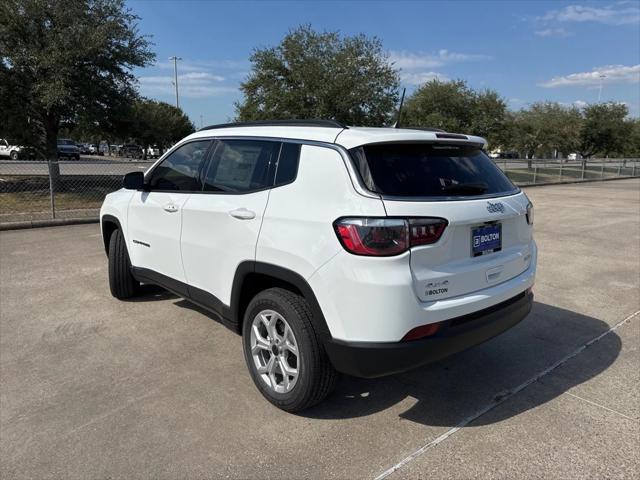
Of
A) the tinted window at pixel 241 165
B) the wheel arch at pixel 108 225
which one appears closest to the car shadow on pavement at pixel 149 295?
the wheel arch at pixel 108 225

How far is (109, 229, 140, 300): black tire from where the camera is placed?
496 centimetres

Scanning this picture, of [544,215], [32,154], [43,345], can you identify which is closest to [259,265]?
[43,345]

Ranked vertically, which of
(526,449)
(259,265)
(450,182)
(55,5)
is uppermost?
(55,5)

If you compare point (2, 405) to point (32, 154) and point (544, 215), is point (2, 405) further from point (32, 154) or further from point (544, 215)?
point (32, 154)

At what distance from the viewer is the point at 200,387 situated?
3.43 metres

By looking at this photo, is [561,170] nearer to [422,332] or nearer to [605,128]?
[605,128]

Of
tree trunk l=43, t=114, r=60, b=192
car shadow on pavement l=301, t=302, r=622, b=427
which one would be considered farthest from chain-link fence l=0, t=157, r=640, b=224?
car shadow on pavement l=301, t=302, r=622, b=427

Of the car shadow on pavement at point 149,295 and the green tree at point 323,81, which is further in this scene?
the green tree at point 323,81

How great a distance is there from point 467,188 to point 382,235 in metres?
0.79

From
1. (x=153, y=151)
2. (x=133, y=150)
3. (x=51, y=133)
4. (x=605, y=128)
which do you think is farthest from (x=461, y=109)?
(x=133, y=150)

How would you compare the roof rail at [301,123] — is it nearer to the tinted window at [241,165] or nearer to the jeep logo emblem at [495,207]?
the tinted window at [241,165]

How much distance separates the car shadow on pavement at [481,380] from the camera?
123 inches

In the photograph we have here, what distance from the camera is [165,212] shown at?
13.4 ft

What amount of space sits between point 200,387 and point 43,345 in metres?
1.67
